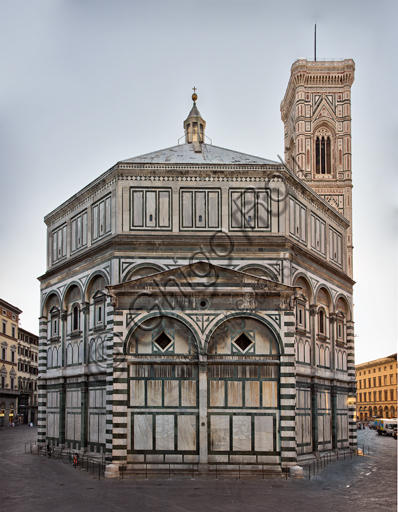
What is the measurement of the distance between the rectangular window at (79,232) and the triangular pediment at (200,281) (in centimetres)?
994

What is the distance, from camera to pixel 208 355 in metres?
28.1

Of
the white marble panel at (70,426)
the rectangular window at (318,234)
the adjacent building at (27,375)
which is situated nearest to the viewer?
the white marble panel at (70,426)

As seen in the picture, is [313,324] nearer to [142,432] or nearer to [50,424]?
[142,432]

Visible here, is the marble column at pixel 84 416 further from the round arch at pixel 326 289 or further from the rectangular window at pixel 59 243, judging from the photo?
the round arch at pixel 326 289

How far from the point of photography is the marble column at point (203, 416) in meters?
27.0

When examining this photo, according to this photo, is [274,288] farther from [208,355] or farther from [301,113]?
[301,113]

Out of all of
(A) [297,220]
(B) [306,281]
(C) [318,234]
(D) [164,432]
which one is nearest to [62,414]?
(D) [164,432]

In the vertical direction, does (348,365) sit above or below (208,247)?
below

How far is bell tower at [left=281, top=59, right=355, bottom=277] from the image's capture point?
76.7 metres

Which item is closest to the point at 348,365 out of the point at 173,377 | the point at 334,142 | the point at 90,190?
the point at 173,377

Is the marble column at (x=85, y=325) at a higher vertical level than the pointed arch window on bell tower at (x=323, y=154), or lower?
lower

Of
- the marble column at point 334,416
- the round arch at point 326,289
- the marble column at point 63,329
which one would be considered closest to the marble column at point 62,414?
the marble column at point 63,329

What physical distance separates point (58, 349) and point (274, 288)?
56.2 feet

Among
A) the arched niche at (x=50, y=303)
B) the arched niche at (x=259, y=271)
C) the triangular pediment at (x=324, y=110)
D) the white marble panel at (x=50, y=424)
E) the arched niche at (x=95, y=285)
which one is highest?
the triangular pediment at (x=324, y=110)
